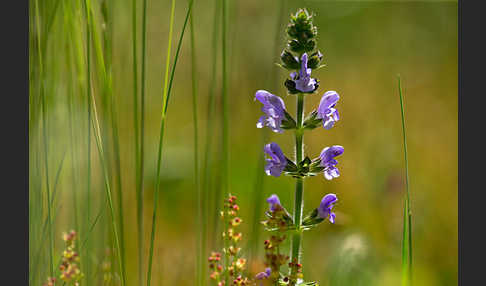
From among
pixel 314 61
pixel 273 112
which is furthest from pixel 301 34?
pixel 273 112

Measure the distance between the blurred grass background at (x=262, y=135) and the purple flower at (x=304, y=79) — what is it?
0.97 feet

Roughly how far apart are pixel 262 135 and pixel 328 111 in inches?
15.4

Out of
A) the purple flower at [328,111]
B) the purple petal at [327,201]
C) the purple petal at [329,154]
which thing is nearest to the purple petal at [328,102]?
the purple flower at [328,111]

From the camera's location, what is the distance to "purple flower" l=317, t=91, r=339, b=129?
4.56 feet

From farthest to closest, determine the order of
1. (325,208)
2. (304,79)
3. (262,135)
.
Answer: (262,135)
(325,208)
(304,79)

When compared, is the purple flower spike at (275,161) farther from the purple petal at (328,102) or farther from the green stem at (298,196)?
the purple petal at (328,102)

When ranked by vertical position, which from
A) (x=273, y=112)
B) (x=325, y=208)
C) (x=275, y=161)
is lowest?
(x=325, y=208)

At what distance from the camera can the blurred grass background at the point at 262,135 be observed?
165 centimetres

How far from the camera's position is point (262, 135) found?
1768 mm

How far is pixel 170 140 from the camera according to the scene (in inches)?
125

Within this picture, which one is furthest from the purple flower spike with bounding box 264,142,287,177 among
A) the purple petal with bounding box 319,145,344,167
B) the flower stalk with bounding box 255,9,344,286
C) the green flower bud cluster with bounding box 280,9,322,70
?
the green flower bud cluster with bounding box 280,9,322,70

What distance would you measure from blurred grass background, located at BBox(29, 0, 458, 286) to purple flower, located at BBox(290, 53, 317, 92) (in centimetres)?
29

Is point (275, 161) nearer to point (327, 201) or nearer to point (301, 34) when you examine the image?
point (327, 201)

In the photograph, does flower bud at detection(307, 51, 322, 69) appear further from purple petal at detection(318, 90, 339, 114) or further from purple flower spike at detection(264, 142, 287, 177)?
purple flower spike at detection(264, 142, 287, 177)
